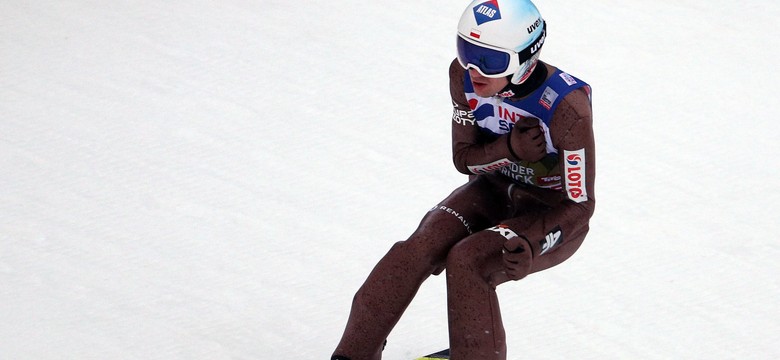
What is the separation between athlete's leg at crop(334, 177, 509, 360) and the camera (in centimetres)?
347

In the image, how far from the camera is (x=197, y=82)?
6.23m

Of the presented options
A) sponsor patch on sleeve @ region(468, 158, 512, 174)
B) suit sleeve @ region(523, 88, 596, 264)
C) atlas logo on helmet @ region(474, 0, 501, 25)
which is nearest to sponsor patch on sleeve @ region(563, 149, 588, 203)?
suit sleeve @ region(523, 88, 596, 264)

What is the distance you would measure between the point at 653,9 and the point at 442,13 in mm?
1349

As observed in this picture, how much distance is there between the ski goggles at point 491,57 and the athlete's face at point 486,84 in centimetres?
3

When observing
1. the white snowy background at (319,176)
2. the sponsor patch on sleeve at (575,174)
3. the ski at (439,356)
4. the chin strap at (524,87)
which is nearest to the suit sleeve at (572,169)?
the sponsor patch on sleeve at (575,174)

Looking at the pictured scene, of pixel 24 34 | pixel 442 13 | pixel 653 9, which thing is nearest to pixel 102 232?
pixel 24 34

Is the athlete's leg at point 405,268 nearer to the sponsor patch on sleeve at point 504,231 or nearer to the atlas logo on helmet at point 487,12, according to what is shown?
the sponsor patch on sleeve at point 504,231

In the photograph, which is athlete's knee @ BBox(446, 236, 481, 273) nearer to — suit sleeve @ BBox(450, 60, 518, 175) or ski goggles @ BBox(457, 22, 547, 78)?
suit sleeve @ BBox(450, 60, 518, 175)

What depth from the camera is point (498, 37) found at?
319 centimetres

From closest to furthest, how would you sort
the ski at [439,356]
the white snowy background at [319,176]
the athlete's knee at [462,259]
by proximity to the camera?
the athlete's knee at [462,259]
the ski at [439,356]
the white snowy background at [319,176]

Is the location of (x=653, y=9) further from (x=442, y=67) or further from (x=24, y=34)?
(x=24, y=34)

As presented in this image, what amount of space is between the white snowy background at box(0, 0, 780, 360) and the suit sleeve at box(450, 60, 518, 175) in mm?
961

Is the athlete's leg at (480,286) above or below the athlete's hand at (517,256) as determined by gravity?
below

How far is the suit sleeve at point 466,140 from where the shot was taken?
343 centimetres
